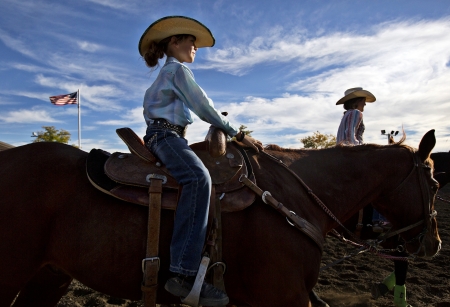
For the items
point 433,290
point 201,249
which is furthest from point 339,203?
point 433,290

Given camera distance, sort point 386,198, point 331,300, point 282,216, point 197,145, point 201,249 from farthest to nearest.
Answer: point 331,300 < point 386,198 < point 197,145 < point 282,216 < point 201,249

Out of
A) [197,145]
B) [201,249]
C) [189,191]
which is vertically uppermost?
[197,145]

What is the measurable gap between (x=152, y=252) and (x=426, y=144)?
272 centimetres

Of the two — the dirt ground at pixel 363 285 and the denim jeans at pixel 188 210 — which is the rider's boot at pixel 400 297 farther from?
the denim jeans at pixel 188 210

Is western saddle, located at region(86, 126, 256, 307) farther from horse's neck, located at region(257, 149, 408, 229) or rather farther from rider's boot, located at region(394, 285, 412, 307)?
rider's boot, located at region(394, 285, 412, 307)

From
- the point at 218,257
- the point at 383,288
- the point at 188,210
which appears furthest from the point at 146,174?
the point at 383,288

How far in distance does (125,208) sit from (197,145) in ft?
2.69

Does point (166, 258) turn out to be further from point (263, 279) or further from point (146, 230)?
point (263, 279)

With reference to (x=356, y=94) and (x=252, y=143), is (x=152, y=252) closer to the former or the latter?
(x=252, y=143)

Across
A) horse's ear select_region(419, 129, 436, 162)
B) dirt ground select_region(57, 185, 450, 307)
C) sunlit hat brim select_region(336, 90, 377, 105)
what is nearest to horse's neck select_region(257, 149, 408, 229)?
horse's ear select_region(419, 129, 436, 162)

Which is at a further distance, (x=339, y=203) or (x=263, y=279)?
(x=339, y=203)

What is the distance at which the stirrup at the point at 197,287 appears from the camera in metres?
2.04

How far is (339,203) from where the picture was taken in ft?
9.23

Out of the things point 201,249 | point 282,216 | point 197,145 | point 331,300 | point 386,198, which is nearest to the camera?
point 201,249
